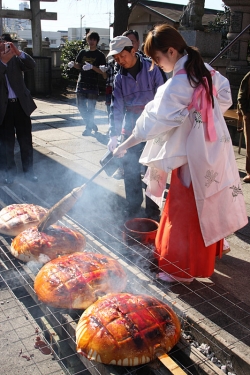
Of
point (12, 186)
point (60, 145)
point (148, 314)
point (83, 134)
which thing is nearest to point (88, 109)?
point (83, 134)

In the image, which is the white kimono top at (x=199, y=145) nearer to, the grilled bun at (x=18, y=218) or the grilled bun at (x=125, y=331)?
the grilled bun at (x=125, y=331)

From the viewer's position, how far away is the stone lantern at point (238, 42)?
1144cm

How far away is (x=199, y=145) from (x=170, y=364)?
203 centimetres

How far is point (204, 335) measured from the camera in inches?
130

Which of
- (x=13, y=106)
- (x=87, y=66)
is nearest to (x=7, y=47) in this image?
(x=13, y=106)

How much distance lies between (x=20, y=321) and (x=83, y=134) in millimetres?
8543

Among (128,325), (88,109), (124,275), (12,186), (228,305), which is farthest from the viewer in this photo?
(88,109)

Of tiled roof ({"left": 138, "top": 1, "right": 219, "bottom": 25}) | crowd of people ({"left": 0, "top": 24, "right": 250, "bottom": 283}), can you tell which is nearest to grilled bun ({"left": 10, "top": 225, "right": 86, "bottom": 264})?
crowd of people ({"left": 0, "top": 24, "right": 250, "bottom": 283})

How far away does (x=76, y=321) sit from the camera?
10.7 ft

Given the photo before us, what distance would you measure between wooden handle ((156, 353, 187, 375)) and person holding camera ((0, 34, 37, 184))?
5.10m

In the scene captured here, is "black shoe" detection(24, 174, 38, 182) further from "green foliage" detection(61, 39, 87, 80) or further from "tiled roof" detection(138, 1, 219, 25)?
"tiled roof" detection(138, 1, 219, 25)

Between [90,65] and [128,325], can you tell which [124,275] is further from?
[90,65]

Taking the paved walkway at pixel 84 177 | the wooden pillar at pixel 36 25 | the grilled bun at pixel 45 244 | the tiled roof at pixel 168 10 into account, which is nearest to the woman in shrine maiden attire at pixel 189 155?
the paved walkway at pixel 84 177

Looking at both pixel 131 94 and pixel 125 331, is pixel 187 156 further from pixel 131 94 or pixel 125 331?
pixel 131 94
